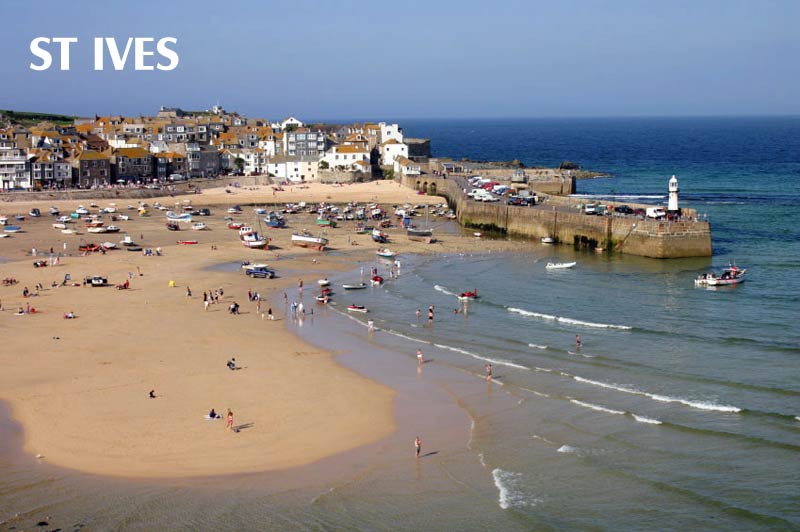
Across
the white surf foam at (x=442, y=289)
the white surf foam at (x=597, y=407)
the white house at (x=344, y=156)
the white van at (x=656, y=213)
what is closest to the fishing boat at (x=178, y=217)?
the white surf foam at (x=442, y=289)

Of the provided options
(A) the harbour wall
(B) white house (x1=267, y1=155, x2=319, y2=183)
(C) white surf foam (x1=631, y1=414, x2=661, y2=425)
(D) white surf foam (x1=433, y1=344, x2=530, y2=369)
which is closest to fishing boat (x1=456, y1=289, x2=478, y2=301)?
(D) white surf foam (x1=433, y1=344, x2=530, y2=369)

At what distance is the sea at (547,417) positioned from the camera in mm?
20062

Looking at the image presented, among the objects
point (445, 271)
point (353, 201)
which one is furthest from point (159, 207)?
point (445, 271)

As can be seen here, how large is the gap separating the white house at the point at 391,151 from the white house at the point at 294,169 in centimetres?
1054

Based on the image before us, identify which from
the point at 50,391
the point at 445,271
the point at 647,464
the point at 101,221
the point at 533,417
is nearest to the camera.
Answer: the point at 647,464

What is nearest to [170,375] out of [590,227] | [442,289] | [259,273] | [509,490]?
[509,490]

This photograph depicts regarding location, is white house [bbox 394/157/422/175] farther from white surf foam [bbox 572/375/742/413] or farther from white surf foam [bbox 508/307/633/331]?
white surf foam [bbox 572/375/742/413]

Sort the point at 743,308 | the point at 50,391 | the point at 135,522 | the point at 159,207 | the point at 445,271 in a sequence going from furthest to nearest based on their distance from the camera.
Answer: the point at 159,207 < the point at 445,271 < the point at 743,308 < the point at 50,391 < the point at 135,522

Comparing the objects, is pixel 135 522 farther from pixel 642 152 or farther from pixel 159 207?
pixel 642 152

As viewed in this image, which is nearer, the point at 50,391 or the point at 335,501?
the point at 335,501

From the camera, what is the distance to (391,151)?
105125 mm

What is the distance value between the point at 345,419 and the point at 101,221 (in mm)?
43956

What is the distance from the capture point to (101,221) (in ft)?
214

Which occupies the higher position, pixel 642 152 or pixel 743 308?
pixel 642 152
